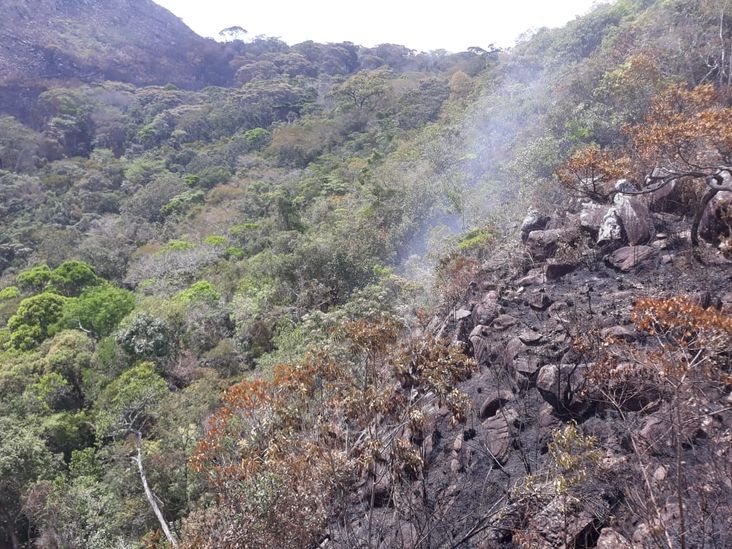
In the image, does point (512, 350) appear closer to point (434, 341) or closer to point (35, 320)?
point (434, 341)

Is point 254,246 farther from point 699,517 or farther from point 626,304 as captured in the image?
point 699,517

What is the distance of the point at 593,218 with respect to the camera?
25.3 feet

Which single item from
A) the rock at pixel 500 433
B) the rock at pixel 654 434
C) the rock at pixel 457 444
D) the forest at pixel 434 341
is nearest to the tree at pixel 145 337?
the forest at pixel 434 341

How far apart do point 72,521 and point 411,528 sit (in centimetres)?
632

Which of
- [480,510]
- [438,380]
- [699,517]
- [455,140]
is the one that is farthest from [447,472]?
[455,140]

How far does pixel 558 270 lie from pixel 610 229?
974 mm

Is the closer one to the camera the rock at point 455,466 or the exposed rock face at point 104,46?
the rock at point 455,466

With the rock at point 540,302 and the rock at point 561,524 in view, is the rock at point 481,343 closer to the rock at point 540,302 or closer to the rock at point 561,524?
the rock at point 540,302

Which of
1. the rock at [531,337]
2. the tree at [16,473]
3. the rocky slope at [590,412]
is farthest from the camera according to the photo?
the tree at [16,473]

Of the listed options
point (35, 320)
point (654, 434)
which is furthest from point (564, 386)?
point (35, 320)

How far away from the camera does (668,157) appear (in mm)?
7105

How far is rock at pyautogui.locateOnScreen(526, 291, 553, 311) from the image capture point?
22.3ft

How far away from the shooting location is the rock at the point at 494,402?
18.1 feet

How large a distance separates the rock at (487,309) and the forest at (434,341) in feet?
0.17
